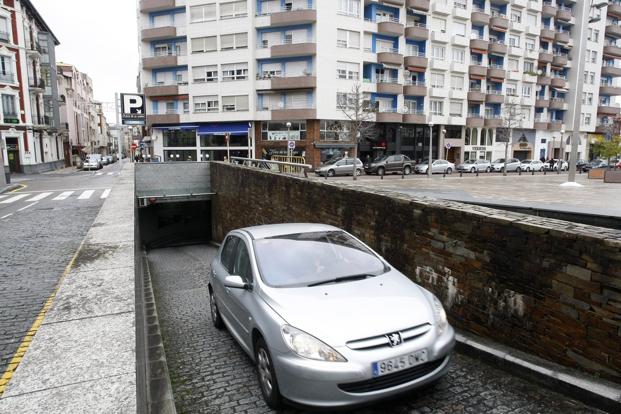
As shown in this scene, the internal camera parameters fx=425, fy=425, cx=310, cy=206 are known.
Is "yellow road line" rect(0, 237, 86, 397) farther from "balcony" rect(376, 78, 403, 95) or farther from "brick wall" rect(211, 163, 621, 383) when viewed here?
"balcony" rect(376, 78, 403, 95)

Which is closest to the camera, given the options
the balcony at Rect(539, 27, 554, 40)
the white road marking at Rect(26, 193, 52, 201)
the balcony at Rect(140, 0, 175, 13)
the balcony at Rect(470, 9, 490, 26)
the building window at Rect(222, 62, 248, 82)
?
the white road marking at Rect(26, 193, 52, 201)

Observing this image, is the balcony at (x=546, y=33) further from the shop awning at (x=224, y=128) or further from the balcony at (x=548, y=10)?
the shop awning at (x=224, y=128)

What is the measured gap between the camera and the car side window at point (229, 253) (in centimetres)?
545

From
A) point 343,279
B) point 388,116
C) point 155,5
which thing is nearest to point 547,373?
point 343,279

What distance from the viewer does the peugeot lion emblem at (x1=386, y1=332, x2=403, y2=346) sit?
3502 mm

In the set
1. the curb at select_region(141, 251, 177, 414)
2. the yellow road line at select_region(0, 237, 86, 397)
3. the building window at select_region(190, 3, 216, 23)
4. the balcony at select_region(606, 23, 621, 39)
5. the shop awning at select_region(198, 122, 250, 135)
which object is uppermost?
the balcony at select_region(606, 23, 621, 39)

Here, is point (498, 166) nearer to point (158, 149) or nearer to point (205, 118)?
point (205, 118)

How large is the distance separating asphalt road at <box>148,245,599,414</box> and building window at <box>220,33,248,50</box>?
38.2 metres

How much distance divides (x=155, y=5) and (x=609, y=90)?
209 ft

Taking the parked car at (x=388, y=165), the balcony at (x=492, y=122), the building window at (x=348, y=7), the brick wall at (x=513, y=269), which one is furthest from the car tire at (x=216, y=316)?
the balcony at (x=492, y=122)

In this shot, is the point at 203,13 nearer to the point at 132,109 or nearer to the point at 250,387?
the point at 132,109

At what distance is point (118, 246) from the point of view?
818 centimetres

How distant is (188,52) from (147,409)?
42.8m

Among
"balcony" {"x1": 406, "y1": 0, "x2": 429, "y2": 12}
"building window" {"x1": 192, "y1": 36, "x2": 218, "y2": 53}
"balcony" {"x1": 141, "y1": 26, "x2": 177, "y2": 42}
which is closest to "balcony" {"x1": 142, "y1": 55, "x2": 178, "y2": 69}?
"balcony" {"x1": 141, "y1": 26, "x2": 177, "y2": 42}
